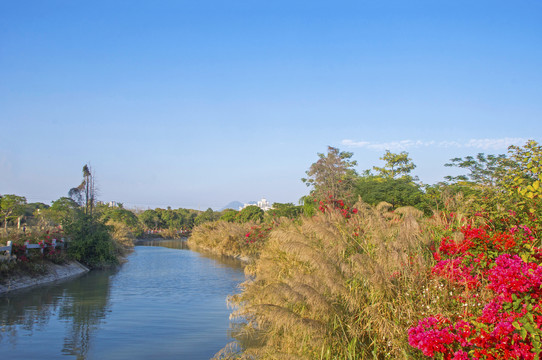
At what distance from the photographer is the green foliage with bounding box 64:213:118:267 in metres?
18.6

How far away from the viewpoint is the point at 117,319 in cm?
973

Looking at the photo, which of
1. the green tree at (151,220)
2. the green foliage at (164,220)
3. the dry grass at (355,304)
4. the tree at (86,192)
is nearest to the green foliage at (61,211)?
the tree at (86,192)

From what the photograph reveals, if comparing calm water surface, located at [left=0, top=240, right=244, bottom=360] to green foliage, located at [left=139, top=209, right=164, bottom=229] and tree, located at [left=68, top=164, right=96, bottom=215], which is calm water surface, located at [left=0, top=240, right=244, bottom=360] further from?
green foliage, located at [left=139, top=209, right=164, bottom=229]

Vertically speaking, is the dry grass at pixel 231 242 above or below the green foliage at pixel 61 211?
below

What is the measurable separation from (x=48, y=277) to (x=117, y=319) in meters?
6.76

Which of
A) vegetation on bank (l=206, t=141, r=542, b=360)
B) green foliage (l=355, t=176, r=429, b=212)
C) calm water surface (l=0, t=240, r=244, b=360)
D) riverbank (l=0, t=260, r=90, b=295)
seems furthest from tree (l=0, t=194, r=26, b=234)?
vegetation on bank (l=206, t=141, r=542, b=360)

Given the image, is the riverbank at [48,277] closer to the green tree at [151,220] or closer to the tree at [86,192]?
the tree at [86,192]

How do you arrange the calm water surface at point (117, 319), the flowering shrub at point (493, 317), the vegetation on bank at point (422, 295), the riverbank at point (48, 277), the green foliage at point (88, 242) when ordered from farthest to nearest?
Answer: the green foliage at point (88, 242)
the riverbank at point (48, 277)
the calm water surface at point (117, 319)
the vegetation on bank at point (422, 295)
the flowering shrub at point (493, 317)

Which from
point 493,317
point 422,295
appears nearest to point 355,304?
point 422,295

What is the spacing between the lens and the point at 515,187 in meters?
7.65

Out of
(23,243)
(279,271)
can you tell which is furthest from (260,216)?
(279,271)

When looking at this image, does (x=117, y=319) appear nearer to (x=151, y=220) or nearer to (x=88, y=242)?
(x=88, y=242)

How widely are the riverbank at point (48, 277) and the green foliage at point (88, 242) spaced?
61 centimetres

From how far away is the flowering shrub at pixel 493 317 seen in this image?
4.26 m
